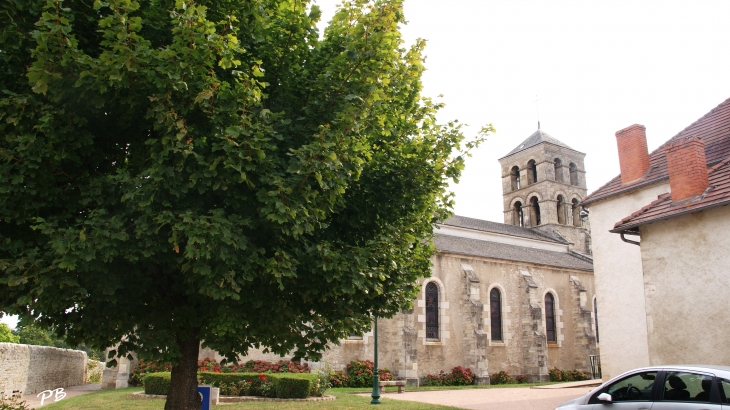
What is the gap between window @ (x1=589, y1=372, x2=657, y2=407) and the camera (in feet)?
23.0

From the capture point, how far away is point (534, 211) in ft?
124

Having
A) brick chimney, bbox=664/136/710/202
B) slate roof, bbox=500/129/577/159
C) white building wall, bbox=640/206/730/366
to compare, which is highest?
slate roof, bbox=500/129/577/159

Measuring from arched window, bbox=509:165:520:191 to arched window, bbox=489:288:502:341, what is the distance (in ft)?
46.1

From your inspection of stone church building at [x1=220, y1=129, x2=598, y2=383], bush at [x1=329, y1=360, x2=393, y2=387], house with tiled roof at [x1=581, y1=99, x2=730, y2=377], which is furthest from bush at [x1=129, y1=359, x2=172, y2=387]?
house with tiled roof at [x1=581, y1=99, x2=730, y2=377]

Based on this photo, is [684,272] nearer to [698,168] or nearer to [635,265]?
[698,168]

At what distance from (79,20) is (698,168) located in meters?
10.9

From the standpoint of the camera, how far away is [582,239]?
3712 cm

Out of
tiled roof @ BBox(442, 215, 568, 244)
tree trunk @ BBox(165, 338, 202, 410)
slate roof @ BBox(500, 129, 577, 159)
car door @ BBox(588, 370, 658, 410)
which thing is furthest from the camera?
slate roof @ BBox(500, 129, 577, 159)

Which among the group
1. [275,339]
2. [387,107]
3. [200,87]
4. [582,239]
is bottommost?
[275,339]

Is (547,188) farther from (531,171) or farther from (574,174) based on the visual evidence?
(574,174)

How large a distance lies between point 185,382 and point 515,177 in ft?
116

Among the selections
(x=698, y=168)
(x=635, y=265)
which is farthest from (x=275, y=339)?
(x=635, y=265)

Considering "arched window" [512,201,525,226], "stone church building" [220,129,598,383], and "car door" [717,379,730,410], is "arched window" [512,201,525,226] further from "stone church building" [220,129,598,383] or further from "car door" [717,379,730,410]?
"car door" [717,379,730,410]

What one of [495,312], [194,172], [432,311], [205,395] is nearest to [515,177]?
[495,312]
